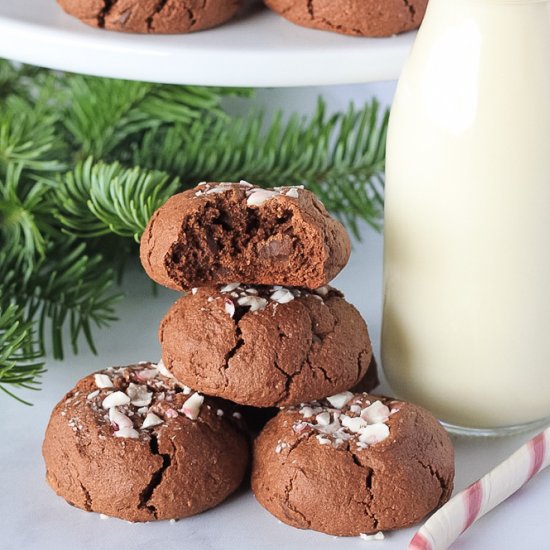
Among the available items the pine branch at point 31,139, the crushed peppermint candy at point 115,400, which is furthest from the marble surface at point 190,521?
the pine branch at point 31,139

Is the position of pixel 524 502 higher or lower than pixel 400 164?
lower

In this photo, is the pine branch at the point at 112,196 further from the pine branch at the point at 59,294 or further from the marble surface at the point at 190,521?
the marble surface at the point at 190,521

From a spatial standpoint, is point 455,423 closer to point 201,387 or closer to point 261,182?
point 201,387

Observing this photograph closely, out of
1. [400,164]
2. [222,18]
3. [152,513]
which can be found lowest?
[152,513]

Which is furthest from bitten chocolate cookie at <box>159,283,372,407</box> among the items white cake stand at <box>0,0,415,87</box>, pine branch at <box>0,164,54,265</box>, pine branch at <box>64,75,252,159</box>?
pine branch at <box>64,75,252,159</box>

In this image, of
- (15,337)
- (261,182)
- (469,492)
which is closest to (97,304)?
(15,337)

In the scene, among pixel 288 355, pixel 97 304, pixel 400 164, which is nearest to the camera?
pixel 288 355
